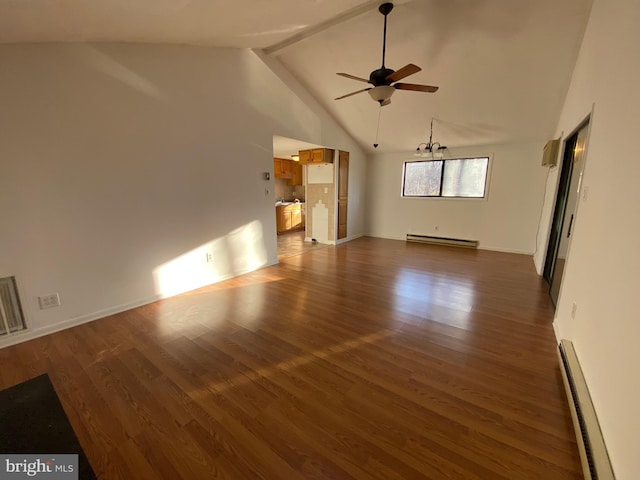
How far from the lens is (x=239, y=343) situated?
2285 mm

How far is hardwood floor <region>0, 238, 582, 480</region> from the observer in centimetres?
132

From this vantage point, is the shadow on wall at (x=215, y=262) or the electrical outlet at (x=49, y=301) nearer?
the electrical outlet at (x=49, y=301)

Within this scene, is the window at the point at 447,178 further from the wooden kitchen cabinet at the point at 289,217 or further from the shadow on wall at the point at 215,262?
the shadow on wall at the point at 215,262

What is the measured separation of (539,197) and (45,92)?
703 cm

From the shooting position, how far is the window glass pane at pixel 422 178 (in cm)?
620

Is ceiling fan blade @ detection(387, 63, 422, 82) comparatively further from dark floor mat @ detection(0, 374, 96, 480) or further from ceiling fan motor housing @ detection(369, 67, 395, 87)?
dark floor mat @ detection(0, 374, 96, 480)

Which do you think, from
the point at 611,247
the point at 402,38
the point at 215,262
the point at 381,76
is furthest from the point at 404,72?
the point at 215,262

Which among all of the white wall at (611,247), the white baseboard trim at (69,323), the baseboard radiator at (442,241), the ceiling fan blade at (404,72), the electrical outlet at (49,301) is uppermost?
the ceiling fan blade at (404,72)

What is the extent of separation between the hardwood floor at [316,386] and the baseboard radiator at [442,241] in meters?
2.77

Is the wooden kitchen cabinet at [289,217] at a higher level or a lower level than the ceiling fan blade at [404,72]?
lower

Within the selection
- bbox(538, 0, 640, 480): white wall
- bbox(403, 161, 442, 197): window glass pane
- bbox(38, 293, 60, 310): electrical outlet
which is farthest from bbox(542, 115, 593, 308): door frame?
bbox(38, 293, 60, 310): electrical outlet

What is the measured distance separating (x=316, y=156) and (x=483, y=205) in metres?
3.69

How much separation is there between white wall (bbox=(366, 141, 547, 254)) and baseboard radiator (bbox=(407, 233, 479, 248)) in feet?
0.34

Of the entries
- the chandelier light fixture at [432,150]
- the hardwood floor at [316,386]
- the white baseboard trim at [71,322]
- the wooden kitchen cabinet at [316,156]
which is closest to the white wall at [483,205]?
the chandelier light fixture at [432,150]
